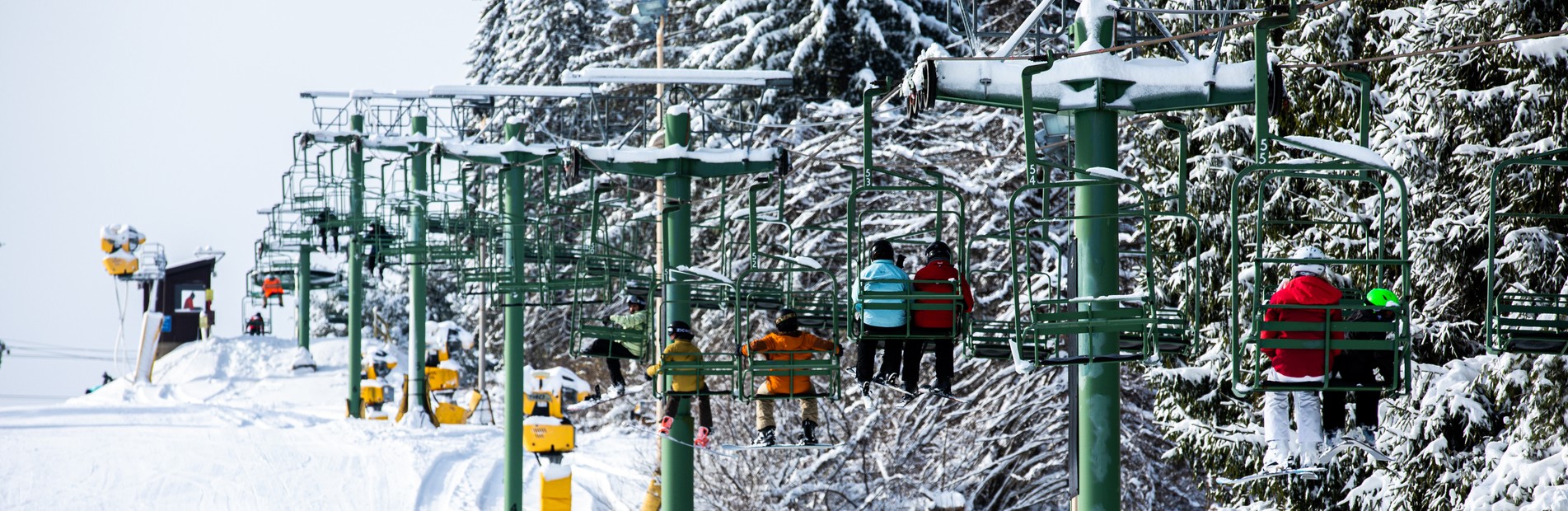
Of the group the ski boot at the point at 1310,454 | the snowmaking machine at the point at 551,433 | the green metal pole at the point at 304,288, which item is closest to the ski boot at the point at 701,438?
the snowmaking machine at the point at 551,433

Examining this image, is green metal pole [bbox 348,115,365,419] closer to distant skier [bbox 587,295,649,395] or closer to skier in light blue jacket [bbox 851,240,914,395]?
distant skier [bbox 587,295,649,395]

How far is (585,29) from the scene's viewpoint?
A: 42.7m

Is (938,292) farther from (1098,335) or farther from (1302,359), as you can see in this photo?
(1302,359)

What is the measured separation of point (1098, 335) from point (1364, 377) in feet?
4.99

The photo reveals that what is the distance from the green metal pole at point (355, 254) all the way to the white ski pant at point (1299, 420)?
17.5 m

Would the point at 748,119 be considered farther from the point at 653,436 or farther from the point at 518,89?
the point at 518,89

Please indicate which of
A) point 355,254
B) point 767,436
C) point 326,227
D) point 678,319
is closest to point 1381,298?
point 767,436

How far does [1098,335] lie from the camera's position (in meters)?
8.86

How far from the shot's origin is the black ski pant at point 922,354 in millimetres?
9875

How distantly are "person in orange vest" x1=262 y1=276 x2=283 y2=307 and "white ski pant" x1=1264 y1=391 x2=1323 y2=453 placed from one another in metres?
45.3

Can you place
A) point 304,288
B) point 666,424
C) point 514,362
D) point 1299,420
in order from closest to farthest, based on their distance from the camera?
1. point 1299,420
2. point 666,424
3. point 514,362
4. point 304,288

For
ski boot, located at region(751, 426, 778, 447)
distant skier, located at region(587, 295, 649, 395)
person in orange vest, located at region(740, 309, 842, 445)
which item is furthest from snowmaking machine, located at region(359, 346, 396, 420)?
person in orange vest, located at region(740, 309, 842, 445)

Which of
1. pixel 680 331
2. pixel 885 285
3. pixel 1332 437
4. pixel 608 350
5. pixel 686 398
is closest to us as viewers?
pixel 1332 437

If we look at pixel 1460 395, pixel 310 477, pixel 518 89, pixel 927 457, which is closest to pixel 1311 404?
pixel 1460 395
